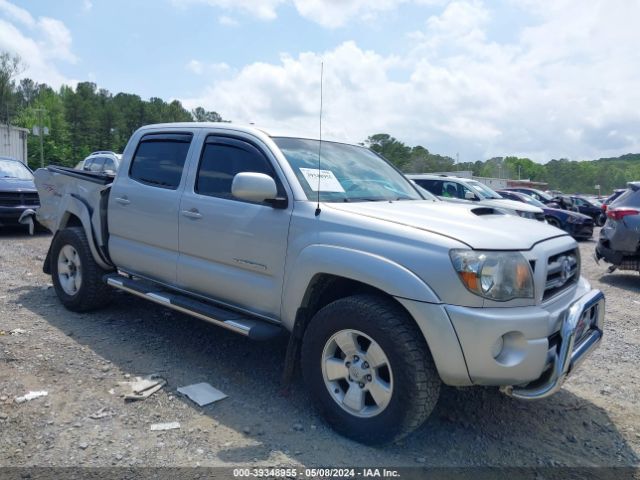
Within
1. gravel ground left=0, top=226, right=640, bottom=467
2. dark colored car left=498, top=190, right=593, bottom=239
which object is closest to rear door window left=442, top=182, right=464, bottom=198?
dark colored car left=498, top=190, right=593, bottom=239

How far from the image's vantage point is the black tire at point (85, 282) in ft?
16.7

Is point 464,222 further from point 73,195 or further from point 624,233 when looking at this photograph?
point 624,233

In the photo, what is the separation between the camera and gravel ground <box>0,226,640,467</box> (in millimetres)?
2908

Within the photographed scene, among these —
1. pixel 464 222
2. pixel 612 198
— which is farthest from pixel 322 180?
pixel 612 198

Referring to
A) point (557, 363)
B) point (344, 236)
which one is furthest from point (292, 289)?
point (557, 363)

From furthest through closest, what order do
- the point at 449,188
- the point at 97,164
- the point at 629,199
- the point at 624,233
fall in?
the point at 97,164, the point at 449,188, the point at 629,199, the point at 624,233

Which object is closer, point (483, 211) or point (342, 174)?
point (483, 211)

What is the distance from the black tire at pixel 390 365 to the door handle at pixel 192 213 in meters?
1.37

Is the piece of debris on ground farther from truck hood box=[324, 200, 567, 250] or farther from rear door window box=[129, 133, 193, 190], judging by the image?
truck hood box=[324, 200, 567, 250]

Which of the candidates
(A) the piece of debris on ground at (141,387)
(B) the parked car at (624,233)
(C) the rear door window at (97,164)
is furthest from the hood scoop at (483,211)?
(C) the rear door window at (97,164)

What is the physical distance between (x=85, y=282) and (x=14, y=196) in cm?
697

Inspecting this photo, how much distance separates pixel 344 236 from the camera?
309cm

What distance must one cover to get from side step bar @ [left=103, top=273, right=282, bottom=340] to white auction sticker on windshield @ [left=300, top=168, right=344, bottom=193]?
0.99 metres

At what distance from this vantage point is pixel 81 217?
16.9 ft
